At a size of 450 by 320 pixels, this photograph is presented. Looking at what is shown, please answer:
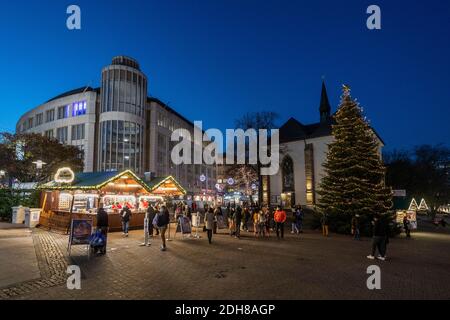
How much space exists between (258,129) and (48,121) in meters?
44.8

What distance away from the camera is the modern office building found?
185ft

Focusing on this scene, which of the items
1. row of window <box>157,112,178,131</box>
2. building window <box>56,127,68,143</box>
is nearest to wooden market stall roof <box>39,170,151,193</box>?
building window <box>56,127,68,143</box>

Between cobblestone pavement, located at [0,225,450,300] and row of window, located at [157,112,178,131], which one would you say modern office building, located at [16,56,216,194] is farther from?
cobblestone pavement, located at [0,225,450,300]

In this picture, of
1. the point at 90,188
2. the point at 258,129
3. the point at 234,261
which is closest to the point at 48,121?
the point at 258,129

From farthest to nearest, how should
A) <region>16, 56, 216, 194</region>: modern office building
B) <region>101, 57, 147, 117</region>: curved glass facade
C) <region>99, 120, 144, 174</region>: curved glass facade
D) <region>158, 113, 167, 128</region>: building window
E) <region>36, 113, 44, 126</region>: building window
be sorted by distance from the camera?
<region>158, 113, 167, 128</region>: building window < <region>36, 113, 44, 126</region>: building window < <region>101, 57, 147, 117</region>: curved glass facade < <region>16, 56, 216, 194</region>: modern office building < <region>99, 120, 144, 174</region>: curved glass facade

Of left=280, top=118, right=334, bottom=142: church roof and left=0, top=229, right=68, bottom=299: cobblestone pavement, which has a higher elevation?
left=280, top=118, right=334, bottom=142: church roof

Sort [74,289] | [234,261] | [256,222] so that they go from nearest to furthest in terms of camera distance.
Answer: [74,289], [234,261], [256,222]

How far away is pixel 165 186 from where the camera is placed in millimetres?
28516

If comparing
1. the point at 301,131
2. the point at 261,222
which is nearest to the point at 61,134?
the point at 301,131

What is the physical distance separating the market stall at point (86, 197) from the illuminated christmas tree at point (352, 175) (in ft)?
44.1
